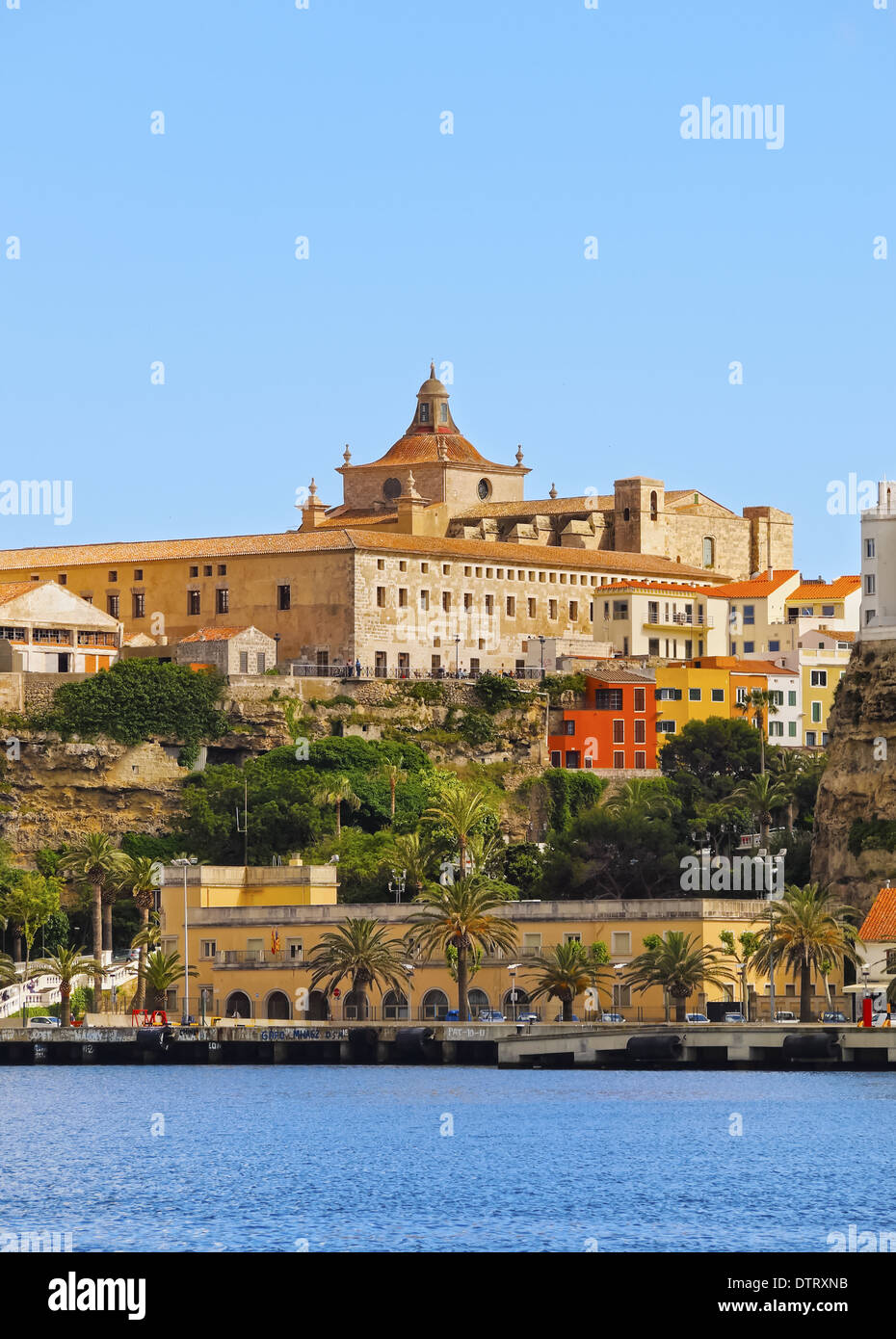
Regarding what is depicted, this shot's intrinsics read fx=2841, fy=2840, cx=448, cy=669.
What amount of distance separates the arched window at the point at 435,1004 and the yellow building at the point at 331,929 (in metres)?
0.03

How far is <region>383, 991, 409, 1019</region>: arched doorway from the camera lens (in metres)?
95.0

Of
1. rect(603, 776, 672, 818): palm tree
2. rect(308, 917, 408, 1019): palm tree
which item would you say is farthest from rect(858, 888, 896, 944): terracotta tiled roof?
rect(603, 776, 672, 818): palm tree

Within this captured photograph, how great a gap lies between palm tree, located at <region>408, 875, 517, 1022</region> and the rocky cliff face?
16.5 metres

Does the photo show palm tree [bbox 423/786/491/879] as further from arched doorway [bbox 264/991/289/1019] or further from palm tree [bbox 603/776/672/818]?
arched doorway [bbox 264/991/289/1019]

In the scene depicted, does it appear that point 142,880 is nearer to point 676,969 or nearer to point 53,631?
point 53,631

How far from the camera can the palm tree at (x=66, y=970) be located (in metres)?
97.2

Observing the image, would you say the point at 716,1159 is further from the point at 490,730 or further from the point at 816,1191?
the point at 490,730

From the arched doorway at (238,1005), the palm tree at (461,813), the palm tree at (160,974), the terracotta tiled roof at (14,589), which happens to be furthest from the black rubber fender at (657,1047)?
the terracotta tiled roof at (14,589)

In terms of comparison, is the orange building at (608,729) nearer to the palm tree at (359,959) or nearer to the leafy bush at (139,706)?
the leafy bush at (139,706)

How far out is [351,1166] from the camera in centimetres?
6444

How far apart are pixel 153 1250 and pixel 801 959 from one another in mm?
40399

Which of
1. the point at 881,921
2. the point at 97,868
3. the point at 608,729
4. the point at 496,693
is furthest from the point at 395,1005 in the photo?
the point at 608,729

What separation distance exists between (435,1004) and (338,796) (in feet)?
68.9
